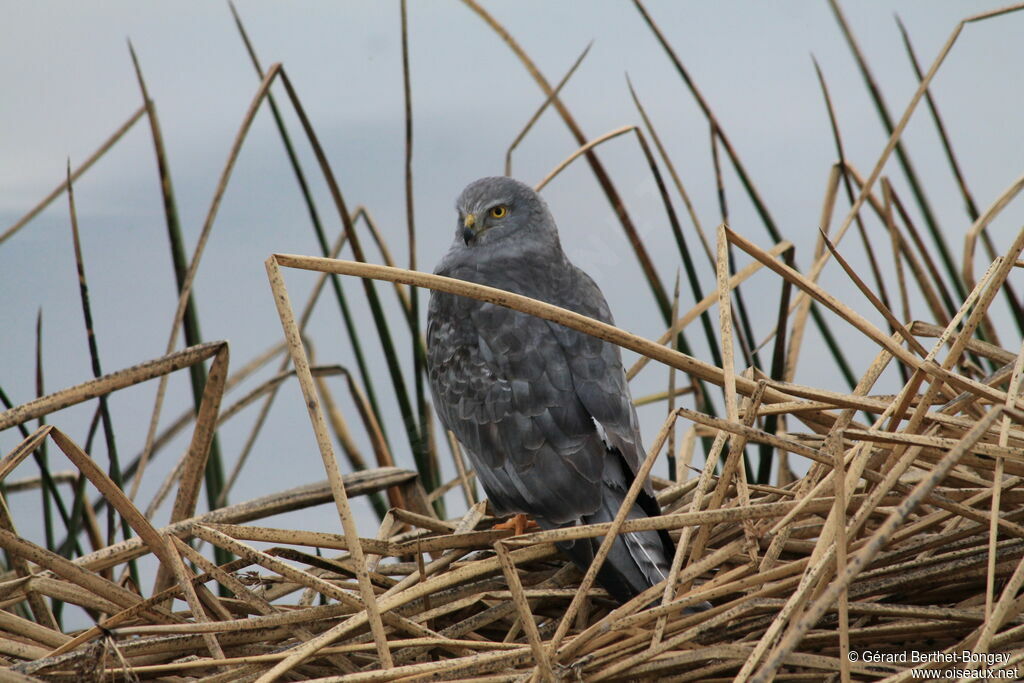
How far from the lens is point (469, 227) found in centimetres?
322

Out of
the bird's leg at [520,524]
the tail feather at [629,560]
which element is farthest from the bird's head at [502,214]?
the tail feather at [629,560]

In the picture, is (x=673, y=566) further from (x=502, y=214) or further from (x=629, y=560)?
(x=502, y=214)

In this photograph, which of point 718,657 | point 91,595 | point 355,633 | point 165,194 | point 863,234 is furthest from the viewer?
point 863,234

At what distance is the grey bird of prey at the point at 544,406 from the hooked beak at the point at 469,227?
13 centimetres

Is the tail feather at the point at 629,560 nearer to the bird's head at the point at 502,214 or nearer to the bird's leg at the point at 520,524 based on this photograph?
the bird's leg at the point at 520,524

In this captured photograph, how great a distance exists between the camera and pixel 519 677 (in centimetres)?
151

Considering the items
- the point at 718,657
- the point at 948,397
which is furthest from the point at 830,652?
the point at 948,397

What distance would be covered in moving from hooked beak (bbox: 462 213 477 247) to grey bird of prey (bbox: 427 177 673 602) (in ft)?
0.41

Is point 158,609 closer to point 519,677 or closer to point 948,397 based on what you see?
point 519,677

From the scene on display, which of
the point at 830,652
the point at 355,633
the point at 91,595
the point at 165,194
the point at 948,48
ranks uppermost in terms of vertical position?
the point at 165,194

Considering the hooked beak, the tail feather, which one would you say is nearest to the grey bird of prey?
the tail feather

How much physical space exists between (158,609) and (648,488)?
1.13 metres

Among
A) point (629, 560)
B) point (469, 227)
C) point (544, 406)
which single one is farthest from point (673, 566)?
point (469, 227)

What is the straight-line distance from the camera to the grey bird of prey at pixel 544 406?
2141 mm
